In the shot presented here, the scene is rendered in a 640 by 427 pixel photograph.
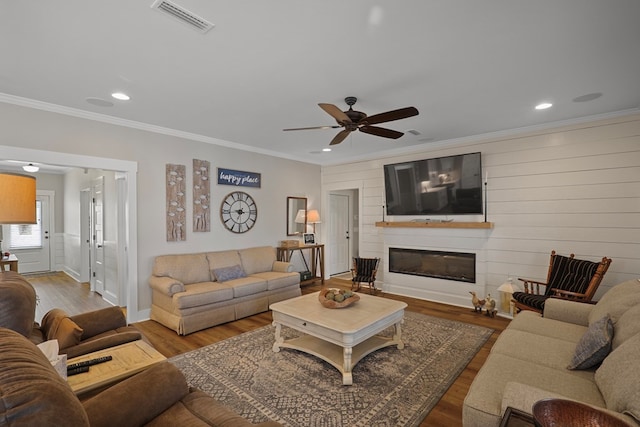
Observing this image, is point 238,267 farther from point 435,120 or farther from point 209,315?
point 435,120

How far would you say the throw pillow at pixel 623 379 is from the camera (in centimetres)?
130

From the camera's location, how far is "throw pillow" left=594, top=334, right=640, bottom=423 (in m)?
1.30

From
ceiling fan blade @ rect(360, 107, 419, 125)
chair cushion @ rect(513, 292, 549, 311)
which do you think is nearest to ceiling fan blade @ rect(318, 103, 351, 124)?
ceiling fan blade @ rect(360, 107, 419, 125)

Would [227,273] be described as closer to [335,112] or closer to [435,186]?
[335,112]

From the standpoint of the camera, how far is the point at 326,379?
105 inches

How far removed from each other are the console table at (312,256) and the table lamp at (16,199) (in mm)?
4237

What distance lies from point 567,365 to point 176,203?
457 cm

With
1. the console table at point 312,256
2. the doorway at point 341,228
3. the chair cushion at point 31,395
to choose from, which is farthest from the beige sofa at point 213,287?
the chair cushion at point 31,395

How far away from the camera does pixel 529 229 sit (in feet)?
14.1

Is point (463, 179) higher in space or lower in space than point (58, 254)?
higher

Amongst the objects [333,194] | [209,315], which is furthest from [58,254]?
[333,194]

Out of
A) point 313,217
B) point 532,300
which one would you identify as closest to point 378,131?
point 532,300

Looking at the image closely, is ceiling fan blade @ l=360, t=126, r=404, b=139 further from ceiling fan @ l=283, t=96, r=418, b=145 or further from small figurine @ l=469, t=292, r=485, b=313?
small figurine @ l=469, t=292, r=485, b=313

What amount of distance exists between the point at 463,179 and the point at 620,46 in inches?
101
